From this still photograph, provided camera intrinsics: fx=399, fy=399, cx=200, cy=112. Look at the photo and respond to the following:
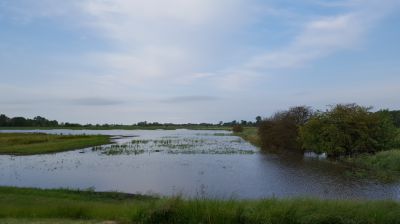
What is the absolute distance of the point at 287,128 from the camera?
54.2 metres

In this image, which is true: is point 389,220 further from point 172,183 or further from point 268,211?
point 172,183

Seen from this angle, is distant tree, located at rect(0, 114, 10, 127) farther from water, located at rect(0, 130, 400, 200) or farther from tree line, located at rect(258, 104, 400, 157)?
tree line, located at rect(258, 104, 400, 157)

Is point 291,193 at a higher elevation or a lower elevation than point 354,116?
lower

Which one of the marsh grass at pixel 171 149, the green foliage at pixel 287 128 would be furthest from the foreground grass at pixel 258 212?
the green foliage at pixel 287 128

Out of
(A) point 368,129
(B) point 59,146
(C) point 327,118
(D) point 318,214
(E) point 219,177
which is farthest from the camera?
(B) point 59,146

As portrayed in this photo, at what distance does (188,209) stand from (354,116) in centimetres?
3288

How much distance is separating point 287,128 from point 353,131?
51.3 ft

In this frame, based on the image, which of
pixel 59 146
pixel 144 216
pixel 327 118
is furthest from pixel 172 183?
pixel 59 146

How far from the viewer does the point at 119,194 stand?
20.6m

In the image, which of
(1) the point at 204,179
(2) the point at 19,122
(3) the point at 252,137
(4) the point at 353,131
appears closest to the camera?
(1) the point at 204,179

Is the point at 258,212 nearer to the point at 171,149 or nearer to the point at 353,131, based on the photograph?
the point at 353,131

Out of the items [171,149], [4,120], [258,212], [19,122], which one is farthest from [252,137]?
[4,120]

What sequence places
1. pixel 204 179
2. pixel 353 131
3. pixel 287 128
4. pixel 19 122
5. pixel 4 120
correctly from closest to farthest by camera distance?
pixel 204 179 < pixel 353 131 < pixel 287 128 < pixel 4 120 < pixel 19 122

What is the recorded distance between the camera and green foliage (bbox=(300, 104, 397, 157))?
38.7 m
